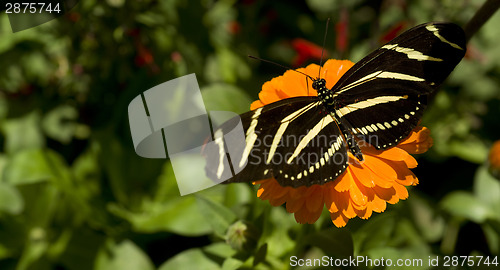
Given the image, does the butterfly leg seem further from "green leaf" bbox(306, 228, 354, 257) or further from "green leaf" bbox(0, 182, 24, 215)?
"green leaf" bbox(0, 182, 24, 215)

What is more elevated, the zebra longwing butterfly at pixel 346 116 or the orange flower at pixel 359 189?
the zebra longwing butterfly at pixel 346 116

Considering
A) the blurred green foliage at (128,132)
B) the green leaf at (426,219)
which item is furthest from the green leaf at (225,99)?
the green leaf at (426,219)

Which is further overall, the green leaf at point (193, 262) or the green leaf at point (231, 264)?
the green leaf at point (193, 262)

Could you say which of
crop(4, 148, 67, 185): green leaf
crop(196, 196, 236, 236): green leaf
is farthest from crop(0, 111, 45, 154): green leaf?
crop(196, 196, 236, 236): green leaf

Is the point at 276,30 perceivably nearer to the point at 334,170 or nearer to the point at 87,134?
the point at 87,134

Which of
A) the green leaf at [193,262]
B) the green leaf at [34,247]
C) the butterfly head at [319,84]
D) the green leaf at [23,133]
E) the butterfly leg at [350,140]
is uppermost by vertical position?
the green leaf at [23,133]

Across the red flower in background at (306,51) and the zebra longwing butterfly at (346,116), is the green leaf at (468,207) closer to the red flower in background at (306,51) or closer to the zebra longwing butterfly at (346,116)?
the zebra longwing butterfly at (346,116)
